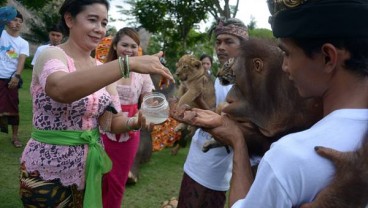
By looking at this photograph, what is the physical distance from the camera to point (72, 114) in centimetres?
236

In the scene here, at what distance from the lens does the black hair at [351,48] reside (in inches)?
41.7

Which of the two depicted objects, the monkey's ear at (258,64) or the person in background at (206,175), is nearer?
the monkey's ear at (258,64)

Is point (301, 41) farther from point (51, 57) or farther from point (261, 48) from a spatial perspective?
point (51, 57)

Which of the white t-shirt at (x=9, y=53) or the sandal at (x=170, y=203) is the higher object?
the white t-shirt at (x=9, y=53)

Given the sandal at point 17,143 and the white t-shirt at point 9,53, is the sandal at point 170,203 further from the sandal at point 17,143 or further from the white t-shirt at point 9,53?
the white t-shirt at point 9,53

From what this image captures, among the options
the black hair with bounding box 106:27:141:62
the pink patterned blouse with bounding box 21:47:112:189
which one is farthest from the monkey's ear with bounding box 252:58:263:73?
the black hair with bounding box 106:27:141:62

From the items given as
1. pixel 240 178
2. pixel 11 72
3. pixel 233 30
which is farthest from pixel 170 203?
pixel 11 72

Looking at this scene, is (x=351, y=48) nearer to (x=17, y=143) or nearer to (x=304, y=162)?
(x=304, y=162)

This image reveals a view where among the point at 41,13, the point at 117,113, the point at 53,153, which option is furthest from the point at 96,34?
the point at 41,13

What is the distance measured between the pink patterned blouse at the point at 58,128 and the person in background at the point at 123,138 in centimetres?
78

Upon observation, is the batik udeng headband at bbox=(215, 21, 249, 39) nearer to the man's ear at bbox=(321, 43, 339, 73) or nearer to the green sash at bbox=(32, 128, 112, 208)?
the green sash at bbox=(32, 128, 112, 208)

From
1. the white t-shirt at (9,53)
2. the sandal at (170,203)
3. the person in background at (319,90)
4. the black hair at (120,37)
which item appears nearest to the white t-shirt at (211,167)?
the black hair at (120,37)

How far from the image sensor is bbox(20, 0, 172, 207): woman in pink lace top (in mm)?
2070

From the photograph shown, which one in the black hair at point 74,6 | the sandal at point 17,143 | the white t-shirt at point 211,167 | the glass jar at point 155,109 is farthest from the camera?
the sandal at point 17,143
